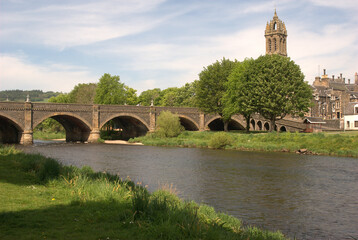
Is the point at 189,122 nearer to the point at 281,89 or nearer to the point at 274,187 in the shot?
the point at 281,89

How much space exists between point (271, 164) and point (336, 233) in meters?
19.4

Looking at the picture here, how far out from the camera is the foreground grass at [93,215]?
8.54 m

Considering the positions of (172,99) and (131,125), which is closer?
(131,125)

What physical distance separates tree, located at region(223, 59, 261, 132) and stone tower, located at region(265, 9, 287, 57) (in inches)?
2567

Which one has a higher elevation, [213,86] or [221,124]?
[213,86]

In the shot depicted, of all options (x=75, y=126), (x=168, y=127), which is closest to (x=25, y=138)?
(x=75, y=126)

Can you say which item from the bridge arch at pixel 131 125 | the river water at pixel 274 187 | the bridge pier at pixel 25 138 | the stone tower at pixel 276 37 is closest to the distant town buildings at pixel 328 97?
the stone tower at pixel 276 37

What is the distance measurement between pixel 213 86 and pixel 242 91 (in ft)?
34.1

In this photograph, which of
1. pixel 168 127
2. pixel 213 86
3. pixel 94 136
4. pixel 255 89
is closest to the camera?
pixel 255 89

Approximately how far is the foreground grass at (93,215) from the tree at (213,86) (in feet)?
176

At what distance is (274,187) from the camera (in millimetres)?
22359

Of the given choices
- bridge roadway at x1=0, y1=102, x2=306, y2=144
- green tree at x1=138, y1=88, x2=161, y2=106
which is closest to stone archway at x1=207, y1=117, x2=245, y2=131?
bridge roadway at x1=0, y1=102, x2=306, y2=144

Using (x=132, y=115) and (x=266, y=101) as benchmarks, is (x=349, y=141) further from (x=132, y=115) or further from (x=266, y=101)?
(x=132, y=115)

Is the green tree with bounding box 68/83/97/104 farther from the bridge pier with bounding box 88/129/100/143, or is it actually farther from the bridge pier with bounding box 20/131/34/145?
the bridge pier with bounding box 20/131/34/145
